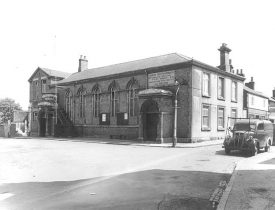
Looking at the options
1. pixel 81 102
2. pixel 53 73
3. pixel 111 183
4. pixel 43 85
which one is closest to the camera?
pixel 111 183

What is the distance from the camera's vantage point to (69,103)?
3506cm

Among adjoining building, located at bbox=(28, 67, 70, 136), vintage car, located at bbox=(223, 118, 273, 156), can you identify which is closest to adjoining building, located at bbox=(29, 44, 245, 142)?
adjoining building, located at bbox=(28, 67, 70, 136)

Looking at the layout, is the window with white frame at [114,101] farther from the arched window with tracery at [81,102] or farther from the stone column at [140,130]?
the stone column at [140,130]

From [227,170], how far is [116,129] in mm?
18753

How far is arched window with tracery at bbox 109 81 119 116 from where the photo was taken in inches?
1161

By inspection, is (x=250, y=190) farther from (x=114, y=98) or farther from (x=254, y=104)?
(x=254, y=104)

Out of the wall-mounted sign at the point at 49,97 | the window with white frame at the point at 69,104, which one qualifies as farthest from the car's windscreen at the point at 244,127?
the wall-mounted sign at the point at 49,97

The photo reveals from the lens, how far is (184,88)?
2416 cm

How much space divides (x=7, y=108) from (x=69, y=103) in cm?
7552

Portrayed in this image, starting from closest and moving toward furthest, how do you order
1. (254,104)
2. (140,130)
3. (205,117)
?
(140,130), (205,117), (254,104)

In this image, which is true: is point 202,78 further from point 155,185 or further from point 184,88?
point 155,185

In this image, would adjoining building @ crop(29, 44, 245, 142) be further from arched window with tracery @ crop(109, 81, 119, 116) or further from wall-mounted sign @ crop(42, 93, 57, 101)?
wall-mounted sign @ crop(42, 93, 57, 101)

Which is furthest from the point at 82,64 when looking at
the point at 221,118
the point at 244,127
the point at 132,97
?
the point at 244,127

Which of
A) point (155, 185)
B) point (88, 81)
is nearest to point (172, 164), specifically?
point (155, 185)
